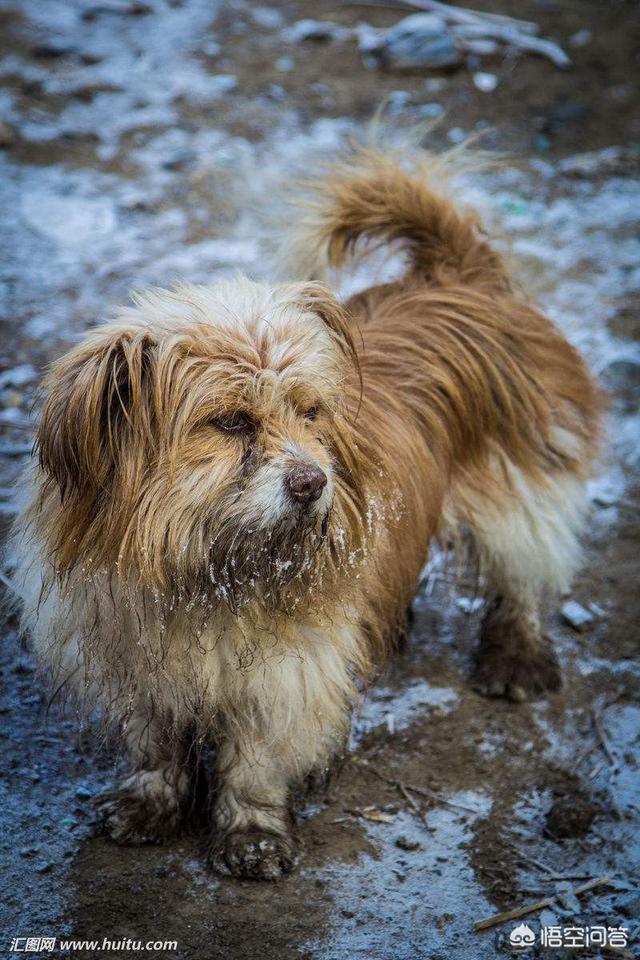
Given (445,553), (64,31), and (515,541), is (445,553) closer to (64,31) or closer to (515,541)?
(515,541)

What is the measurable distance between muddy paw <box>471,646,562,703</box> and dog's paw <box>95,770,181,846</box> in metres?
1.26

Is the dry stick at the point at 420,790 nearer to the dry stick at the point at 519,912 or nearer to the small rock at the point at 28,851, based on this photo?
the dry stick at the point at 519,912

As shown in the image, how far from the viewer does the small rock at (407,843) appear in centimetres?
308

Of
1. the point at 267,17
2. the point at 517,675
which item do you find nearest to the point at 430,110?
the point at 267,17

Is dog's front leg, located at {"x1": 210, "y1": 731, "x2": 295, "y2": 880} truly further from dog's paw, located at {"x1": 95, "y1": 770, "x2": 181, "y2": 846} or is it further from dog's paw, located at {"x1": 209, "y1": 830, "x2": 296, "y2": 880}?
dog's paw, located at {"x1": 95, "y1": 770, "x2": 181, "y2": 846}

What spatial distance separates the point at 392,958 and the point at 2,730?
4.51ft

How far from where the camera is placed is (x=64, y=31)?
25.0 ft

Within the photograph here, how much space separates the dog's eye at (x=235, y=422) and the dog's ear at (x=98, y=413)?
0.51 ft

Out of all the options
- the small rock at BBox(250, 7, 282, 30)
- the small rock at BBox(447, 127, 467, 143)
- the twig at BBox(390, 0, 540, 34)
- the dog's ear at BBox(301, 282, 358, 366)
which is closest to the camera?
the dog's ear at BBox(301, 282, 358, 366)

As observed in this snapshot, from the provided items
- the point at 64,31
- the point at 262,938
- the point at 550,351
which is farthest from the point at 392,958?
the point at 64,31

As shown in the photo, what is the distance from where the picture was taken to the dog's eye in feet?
7.80

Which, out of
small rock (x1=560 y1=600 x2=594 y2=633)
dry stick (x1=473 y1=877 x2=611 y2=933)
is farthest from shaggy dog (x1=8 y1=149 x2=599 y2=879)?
dry stick (x1=473 y1=877 x2=611 y2=933)

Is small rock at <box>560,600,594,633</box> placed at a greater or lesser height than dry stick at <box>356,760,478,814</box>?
greater

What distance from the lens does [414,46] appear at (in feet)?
24.5
